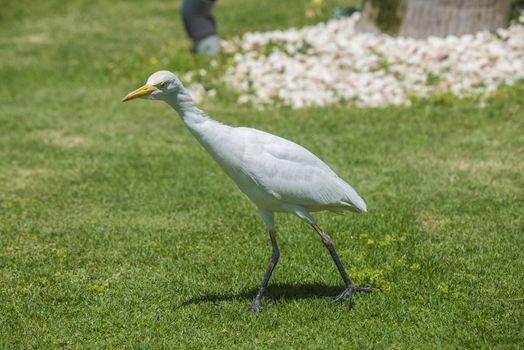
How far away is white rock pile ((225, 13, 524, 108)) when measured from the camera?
10.6m

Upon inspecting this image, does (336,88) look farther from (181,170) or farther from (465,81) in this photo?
(181,170)

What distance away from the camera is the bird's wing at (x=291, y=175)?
16.3 feet

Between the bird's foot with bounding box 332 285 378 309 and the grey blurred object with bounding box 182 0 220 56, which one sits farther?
the grey blurred object with bounding box 182 0 220 56

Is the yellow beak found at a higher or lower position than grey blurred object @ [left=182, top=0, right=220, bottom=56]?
higher

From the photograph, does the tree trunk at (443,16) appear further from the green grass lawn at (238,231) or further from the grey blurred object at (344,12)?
the grey blurred object at (344,12)

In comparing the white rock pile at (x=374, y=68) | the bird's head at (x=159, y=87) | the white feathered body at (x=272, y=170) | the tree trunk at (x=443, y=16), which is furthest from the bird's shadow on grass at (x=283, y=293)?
the tree trunk at (x=443, y=16)

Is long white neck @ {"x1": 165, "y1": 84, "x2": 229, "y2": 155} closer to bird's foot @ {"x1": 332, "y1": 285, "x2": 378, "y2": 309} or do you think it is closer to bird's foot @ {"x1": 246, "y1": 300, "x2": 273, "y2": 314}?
bird's foot @ {"x1": 246, "y1": 300, "x2": 273, "y2": 314}

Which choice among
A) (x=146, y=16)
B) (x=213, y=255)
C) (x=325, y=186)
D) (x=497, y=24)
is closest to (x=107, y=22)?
(x=146, y=16)

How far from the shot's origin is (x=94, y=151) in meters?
9.34

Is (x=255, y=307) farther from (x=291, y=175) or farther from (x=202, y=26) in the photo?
(x=202, y=26)

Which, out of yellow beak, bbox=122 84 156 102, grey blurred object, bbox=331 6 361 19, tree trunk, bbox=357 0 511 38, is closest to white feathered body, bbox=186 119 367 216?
yellow beak, bbox=122 84 156 102

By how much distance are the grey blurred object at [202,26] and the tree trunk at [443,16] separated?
2.70m

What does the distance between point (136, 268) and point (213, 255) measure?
2.00ft

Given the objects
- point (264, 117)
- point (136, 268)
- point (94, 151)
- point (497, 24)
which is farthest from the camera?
point (497, 24)
